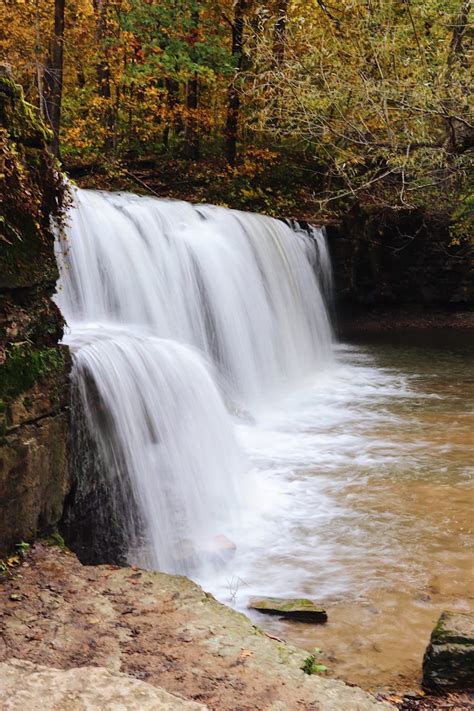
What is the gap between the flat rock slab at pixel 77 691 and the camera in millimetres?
2479

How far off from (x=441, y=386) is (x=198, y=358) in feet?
18.0

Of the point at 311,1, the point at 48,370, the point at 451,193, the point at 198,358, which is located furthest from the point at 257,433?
the point at 311,1

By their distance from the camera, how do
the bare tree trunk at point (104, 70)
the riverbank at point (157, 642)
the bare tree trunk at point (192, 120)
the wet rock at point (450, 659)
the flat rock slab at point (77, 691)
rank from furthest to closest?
the bare tree trunk at point (192, 120) → the bare tree trunk at point (104, 70) → the wet rock at point (450, 659) → the riverbank at point (157, 642) → the flat rock slab at point (77, 691)

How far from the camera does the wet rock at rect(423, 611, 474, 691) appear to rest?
345cm

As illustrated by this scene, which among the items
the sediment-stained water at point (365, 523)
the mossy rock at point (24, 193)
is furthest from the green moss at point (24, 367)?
the sediment-stained water at point (365, 523)

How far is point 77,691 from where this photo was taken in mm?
2584

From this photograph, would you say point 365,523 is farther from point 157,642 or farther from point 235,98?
point 235,98

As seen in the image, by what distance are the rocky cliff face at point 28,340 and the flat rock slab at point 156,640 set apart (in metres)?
0.38

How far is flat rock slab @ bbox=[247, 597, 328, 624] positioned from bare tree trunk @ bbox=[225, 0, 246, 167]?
44.0ft

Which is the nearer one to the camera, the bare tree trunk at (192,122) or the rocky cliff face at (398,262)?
the rocky cliff face at (398,262)

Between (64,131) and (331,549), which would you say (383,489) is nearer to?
(331,549)

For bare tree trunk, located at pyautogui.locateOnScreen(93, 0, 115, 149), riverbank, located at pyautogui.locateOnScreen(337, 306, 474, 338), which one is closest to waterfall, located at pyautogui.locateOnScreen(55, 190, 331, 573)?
riverbank, located at pyautogui.locateOnScreen(337, 306, 474, 338)

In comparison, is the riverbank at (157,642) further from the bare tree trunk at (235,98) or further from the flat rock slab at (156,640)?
the bare tree trunk at (235,98)

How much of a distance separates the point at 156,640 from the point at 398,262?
14.5m
